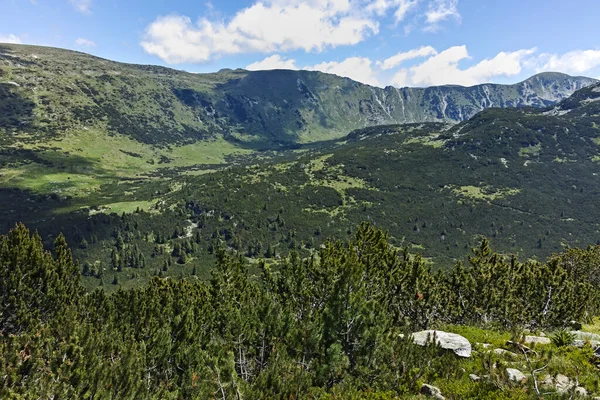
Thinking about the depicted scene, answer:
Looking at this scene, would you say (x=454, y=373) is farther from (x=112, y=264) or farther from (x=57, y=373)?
(x=112, y=264)

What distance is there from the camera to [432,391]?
53.6ft

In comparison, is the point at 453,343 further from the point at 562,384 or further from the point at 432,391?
the point at 562,384

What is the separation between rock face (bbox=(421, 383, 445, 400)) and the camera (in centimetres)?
1589

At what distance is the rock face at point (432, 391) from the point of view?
626 inches

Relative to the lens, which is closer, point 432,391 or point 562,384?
point 562,384

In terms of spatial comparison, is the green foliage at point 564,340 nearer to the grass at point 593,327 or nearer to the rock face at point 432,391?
the rock face at point 432,391

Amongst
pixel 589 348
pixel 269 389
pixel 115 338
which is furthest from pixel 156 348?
pixel 589 348

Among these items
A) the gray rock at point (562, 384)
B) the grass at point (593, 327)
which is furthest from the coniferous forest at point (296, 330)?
the grass at point (593, 327)

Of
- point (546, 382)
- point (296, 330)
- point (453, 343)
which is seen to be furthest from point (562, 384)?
point (296, 330)

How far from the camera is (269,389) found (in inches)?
666

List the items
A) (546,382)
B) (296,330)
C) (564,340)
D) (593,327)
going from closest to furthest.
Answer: (546,382), (564,340), (296,330), (593,327)

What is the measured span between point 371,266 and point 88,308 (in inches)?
1278

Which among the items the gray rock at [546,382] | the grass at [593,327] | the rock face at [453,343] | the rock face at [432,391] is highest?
the gray rock at [546,382]

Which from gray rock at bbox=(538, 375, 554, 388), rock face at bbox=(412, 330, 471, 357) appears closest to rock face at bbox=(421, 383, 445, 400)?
rock face at bbox=(412, 330, 471, 357)
